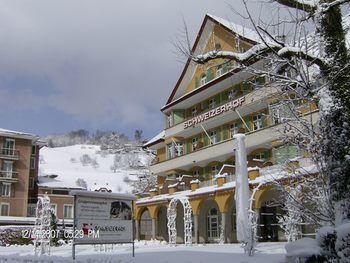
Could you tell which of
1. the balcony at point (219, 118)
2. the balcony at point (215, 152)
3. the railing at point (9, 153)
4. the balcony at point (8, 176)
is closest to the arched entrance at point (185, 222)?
the balcony at point (215, 152)

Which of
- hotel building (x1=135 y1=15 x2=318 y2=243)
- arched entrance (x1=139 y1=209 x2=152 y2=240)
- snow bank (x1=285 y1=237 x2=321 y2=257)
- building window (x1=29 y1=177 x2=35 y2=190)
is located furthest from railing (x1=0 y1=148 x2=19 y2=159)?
snow bank (x1=285 y1=237 x2=321 y2=257)

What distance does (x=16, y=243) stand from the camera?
37875 millimetres

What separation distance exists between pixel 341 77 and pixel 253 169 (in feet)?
53.9

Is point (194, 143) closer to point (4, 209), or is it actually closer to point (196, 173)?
point (196, 173)

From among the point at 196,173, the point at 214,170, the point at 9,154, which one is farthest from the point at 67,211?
the point at 214,170

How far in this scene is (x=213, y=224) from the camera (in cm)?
3456

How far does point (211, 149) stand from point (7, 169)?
30858 millimetres

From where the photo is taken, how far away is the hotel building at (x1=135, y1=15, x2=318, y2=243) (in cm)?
2939

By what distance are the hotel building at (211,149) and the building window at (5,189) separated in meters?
20.4

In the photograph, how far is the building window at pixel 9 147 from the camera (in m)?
55.9

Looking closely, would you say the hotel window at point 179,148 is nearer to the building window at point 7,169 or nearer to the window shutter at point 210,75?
the window shutter at point 210,75

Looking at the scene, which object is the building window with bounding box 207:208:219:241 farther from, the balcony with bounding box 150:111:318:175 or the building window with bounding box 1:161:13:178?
the building window with bounding box 1:161:13:178

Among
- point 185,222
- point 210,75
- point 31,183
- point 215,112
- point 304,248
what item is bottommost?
point 304,248

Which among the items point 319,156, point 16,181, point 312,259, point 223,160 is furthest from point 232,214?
point 16,181
